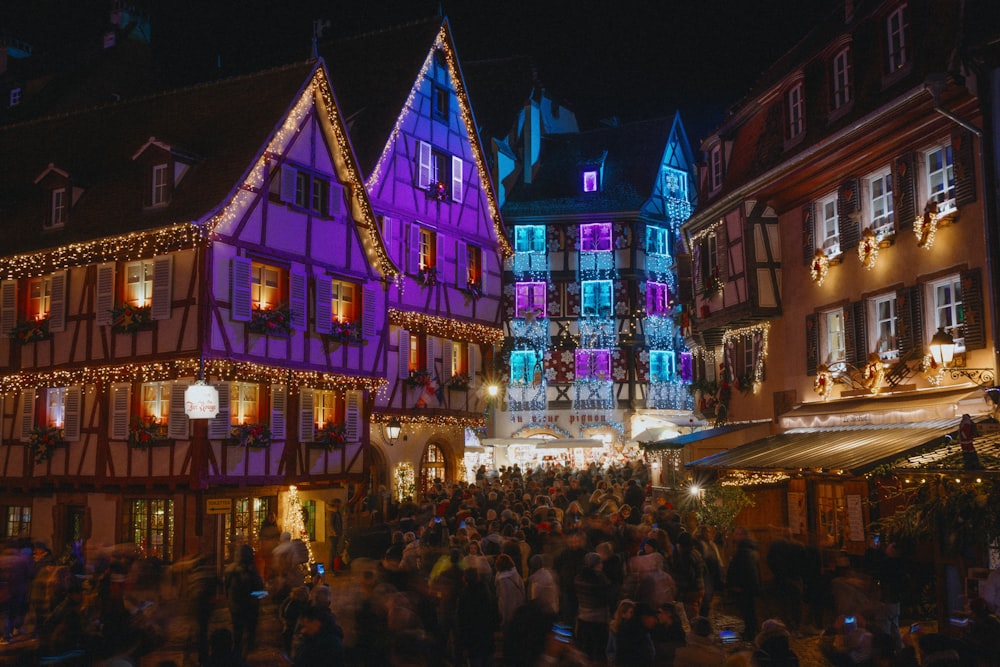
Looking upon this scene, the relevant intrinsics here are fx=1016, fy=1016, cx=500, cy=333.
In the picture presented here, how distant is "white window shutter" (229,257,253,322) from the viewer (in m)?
23.1

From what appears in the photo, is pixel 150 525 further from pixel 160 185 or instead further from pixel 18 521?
pixel 160 185

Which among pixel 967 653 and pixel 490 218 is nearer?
pixel 967 653

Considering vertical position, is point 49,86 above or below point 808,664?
above

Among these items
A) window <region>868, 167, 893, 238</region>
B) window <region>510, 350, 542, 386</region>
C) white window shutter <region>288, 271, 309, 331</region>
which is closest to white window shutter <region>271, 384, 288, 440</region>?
white window shutter <region>288, 271, 309, 331</region>

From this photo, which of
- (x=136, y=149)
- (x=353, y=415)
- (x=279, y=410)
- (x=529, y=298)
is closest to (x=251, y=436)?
(x=279, y=410)

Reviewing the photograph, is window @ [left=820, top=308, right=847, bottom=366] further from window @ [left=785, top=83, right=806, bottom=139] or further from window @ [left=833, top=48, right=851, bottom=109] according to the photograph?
window @ [left=833, top=48, right=851, bottom=109]

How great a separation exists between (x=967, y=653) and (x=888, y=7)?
1461 cm

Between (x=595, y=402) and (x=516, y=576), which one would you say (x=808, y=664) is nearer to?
(x=516, y=576)

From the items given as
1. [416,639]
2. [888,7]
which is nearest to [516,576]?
[416,639]

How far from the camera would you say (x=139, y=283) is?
78.6ft

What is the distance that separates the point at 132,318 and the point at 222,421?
3.23 meters

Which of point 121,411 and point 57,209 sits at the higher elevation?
point 57,209

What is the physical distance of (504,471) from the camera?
3403 centimetres

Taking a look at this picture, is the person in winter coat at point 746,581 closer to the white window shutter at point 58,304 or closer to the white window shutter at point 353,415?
the white window shutter at point 353,415
